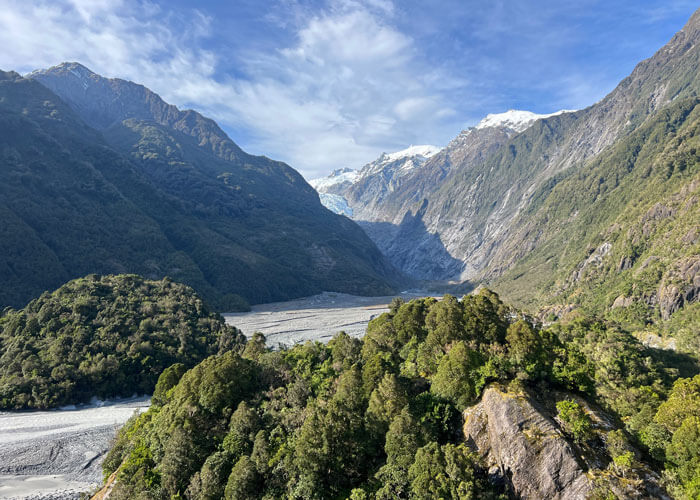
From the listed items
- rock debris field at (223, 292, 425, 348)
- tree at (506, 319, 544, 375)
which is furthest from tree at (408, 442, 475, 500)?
rock debris field at (223, 292, 425, 348)

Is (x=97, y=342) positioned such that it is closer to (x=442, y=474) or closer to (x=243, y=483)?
(x=243, y=483)

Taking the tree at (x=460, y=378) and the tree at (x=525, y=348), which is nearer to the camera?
the tree at (x=460, y=378)

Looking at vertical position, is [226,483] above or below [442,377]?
below

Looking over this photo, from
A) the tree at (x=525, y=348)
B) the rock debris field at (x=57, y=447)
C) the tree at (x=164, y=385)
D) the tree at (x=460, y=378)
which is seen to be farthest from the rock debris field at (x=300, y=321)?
the tree at (x=525, y=348)

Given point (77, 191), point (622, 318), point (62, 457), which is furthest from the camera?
point (77, 191)

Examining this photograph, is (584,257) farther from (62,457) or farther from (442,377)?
(62,457)

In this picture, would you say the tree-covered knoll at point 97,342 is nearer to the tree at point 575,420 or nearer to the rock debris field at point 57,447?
the rock debris field at point 57,447

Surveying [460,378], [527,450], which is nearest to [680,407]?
[527,450]

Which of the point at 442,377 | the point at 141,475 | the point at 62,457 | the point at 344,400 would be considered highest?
the point at 442,377

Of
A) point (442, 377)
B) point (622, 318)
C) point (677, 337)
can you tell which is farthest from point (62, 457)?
point (622, 318)
